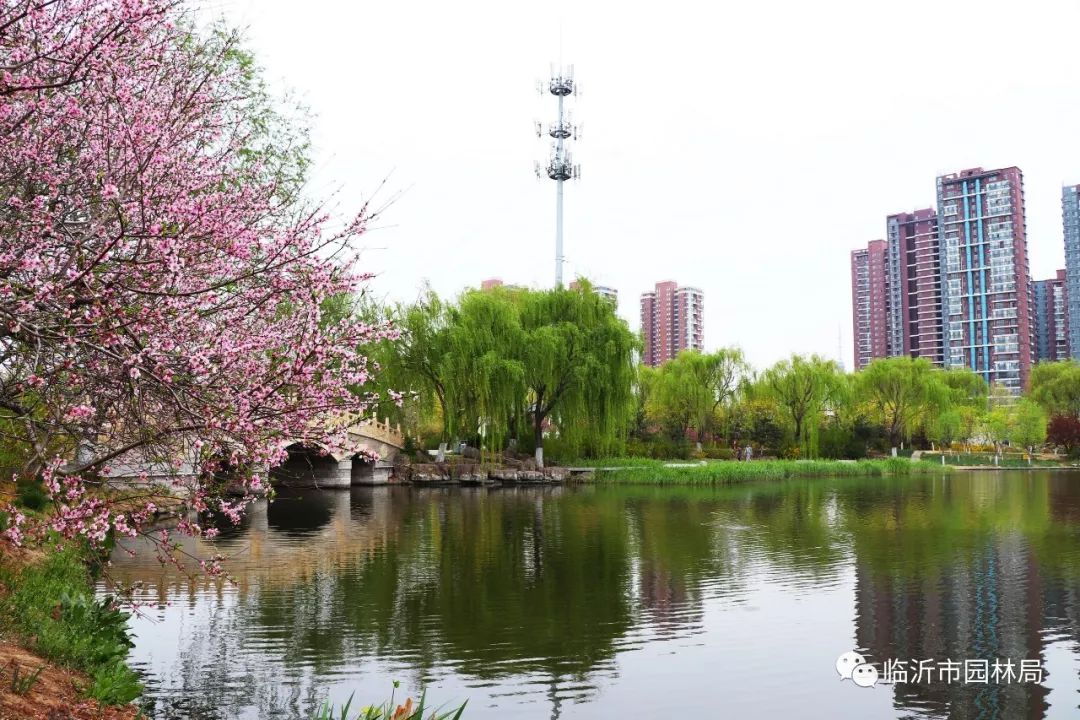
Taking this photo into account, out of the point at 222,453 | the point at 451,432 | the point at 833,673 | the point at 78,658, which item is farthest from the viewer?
the point at 451,432

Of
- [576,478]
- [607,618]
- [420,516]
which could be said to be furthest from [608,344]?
[607,618]

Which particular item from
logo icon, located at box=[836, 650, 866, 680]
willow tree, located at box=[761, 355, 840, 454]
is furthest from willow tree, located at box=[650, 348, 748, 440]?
logo icon, located at box=[836, 650, 866, 680]

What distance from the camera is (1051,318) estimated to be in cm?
9012

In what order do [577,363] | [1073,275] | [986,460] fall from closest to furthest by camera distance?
[577,363] < [986,460] < [1073,275]

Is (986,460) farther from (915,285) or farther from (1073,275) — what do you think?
(1073,275)

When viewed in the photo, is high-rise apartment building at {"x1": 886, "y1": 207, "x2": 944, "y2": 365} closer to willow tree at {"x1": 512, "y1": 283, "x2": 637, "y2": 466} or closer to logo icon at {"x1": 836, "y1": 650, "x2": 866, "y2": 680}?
willow tree at {"x1": 512, "y1": 283, "x2": 637, "y2": 466}

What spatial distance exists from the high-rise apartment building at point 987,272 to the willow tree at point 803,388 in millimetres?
47215

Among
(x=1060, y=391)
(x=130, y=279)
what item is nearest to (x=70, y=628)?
(x=130, y=279)

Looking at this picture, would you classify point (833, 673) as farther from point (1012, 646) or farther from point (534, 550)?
point (534, 550)

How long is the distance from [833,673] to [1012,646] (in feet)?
6.80

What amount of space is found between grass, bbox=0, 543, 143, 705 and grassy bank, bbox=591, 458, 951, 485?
24.7 meters

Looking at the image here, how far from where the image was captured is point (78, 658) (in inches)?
232

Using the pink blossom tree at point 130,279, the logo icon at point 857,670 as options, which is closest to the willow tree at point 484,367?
the logo icon at point 857,670

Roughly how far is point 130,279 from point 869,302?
103779mm
